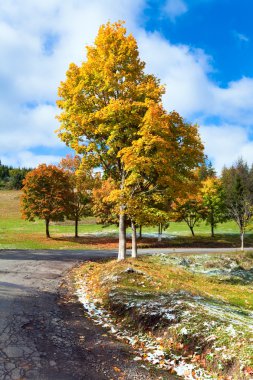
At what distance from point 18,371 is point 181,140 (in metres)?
13.7

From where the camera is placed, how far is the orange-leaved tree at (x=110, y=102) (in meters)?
15.9

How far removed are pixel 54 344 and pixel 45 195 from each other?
31263 millimetres

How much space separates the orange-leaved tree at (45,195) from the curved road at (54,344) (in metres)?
26.0

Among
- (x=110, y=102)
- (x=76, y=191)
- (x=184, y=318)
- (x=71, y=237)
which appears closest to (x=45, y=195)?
(x=76, y=191)

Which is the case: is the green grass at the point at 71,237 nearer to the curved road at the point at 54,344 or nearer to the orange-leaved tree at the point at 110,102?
the orange-leaved tree at the point at 110,102

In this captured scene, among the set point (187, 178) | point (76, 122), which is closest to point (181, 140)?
point (187, 178)

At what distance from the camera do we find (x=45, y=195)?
3647 centimetres

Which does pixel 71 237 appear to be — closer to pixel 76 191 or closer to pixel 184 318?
pixel 76 191

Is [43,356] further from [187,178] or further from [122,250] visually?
[187,178]

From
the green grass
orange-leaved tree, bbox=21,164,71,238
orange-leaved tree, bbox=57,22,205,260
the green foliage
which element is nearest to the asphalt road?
orange-leaved tree, bbox=57,22,205,260

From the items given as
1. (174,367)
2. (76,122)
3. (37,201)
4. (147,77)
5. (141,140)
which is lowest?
(174,367)

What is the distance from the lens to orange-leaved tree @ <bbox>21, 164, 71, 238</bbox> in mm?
36062

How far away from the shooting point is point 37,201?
36.4 m

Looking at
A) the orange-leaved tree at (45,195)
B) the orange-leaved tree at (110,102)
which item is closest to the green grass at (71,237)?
the orange-leaved tree at (45,195)
